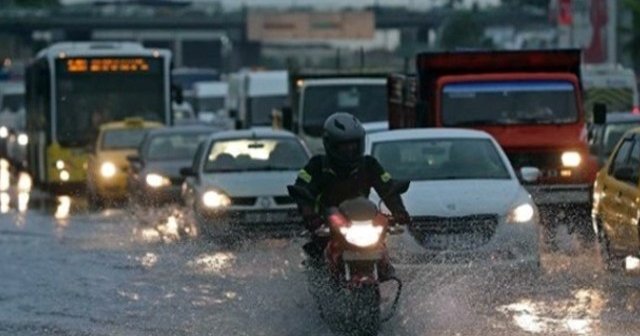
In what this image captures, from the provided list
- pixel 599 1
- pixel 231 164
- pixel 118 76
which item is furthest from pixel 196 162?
pixel 599 1

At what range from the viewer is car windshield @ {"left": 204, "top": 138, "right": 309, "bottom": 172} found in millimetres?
25234

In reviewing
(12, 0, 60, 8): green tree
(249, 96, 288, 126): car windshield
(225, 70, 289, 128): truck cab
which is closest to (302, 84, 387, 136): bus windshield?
(225, 70, 289, 128): truck cab

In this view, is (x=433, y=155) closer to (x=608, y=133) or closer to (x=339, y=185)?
(x=339, y=185)

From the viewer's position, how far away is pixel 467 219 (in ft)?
58.3

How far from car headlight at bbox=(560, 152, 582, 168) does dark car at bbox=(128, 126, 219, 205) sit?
23.3ft

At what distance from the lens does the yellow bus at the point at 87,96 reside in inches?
1575

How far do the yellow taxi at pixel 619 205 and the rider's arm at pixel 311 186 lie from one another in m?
4.67

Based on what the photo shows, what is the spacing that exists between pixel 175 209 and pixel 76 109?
10609mm

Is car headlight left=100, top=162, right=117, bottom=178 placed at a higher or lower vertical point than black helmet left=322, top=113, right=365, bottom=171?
lower

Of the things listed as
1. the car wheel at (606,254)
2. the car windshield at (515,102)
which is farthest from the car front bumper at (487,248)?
the car windshield at (515,102)

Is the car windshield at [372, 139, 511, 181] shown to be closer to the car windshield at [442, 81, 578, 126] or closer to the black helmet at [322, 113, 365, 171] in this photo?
the black helmet at [322, 113, 365, 171]

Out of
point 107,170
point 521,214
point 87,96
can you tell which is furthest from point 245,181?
point 87,96

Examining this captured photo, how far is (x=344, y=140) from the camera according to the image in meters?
14.1

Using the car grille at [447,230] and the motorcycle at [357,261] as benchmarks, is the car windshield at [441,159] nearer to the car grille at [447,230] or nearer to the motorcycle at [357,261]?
the car grille at [447,230]
